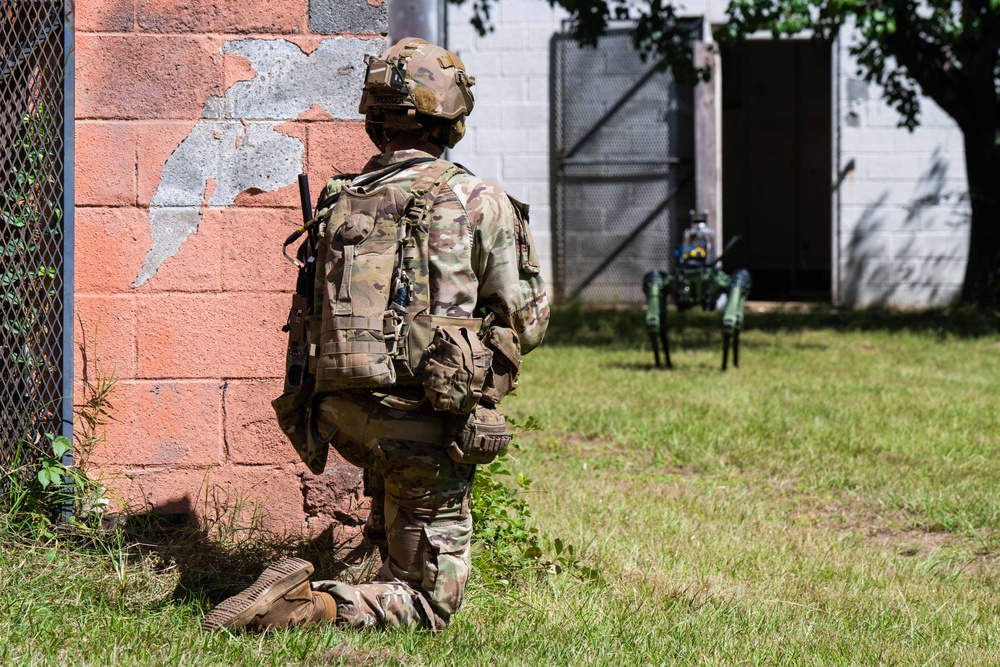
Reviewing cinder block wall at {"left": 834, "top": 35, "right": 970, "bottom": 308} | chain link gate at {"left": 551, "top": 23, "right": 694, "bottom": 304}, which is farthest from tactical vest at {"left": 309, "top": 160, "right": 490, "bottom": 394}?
cinder block wall at {"left": 834, "top": 35, "right": 970, "bottom": 308}

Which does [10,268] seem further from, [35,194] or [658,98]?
[658,98]

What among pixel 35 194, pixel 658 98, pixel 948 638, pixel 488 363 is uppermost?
pixel 658 98

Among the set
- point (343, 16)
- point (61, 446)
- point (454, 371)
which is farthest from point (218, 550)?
point (343, 16)

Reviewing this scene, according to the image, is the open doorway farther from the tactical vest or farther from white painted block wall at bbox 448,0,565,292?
the tactical vest

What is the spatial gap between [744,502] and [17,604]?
124 inches

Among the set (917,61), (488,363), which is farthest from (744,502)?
(917,61)

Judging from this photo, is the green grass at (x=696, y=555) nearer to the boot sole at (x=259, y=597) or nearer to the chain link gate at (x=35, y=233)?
the boot sole at (x=259, y=597)

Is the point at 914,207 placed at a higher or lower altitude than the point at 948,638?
higher

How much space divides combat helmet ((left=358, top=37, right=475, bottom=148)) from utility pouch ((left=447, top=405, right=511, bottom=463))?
0.80m

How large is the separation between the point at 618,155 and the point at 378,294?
37.3 feet

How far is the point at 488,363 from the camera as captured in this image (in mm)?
3139

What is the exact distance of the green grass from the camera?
332cm

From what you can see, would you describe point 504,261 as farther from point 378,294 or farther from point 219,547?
→ point 219,547

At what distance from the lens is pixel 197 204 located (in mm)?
4109
